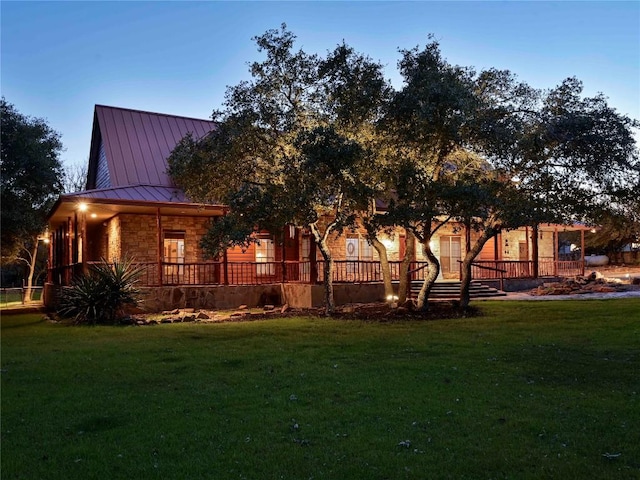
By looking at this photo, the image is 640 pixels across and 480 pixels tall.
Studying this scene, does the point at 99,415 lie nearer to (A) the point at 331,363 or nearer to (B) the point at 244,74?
(A) the point at 331,363

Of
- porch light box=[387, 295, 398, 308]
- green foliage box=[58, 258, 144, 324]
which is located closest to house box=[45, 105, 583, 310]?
green foliage box=[58, 258, 144, 324]

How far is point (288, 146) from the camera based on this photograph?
13.8 m

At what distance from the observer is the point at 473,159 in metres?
14.6

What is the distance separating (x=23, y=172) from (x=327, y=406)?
826 inches

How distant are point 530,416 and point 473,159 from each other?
10182 mm

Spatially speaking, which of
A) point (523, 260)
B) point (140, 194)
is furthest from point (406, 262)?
point (523, 260)

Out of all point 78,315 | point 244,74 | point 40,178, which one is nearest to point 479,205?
point 244,74

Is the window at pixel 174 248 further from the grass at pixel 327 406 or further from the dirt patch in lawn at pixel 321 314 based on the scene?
the grass at pixel 327 406

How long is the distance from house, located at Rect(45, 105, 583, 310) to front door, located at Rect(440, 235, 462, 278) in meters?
0.05

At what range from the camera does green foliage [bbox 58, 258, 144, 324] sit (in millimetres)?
14602

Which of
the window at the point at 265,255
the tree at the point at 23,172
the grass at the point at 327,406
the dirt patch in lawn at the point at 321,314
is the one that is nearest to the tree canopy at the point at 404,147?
the dirt patch in lawn at the point at 321,314

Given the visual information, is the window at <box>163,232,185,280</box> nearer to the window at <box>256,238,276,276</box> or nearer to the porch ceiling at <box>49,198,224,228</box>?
the porch ceiling at <box>49,198,224,228</box>

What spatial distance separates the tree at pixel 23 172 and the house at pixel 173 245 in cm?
149

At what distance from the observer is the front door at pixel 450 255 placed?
84.5 ft
